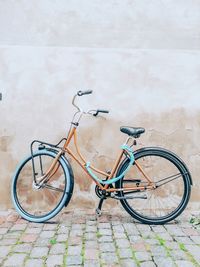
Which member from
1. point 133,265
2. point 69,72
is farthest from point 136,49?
point 133,265

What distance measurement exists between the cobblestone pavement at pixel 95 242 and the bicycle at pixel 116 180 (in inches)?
6.7

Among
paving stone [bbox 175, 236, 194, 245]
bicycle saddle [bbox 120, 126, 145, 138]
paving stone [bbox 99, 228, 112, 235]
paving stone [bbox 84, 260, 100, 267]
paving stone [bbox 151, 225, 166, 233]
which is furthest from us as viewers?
bicycle saddle [bbox 120, 126, 145, 138]

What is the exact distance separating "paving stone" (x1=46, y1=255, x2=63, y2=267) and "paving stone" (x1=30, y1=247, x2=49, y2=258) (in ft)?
0.28

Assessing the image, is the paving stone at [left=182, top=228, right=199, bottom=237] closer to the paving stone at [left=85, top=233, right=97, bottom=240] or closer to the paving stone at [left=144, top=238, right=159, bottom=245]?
the paving stone at [left=144, top=238, right=159, bottom=245]

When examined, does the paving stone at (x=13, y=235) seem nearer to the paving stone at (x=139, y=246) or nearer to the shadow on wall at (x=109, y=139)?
the shadow on wall at (x=109, y=139)

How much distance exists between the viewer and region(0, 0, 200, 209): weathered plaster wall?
421 centimetres

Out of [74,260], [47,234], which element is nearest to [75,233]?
[47,234]

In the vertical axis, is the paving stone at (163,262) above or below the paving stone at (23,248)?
above

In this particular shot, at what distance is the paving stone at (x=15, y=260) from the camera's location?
2870 mm

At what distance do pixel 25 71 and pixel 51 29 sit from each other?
61 cm

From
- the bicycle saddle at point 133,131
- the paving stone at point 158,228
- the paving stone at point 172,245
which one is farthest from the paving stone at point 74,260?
the bicycle saddle at point 133,131

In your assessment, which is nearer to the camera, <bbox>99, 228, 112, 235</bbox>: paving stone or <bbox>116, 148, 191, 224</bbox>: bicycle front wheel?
<bbox>99, 228, 112, 235</bbox>: paving stone

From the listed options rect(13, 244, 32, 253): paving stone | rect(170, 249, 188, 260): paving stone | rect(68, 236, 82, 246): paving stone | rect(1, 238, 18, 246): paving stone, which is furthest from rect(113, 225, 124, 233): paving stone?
rect(1, 238, 18, 246): paving stone

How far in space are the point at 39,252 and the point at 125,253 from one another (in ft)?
2.49
